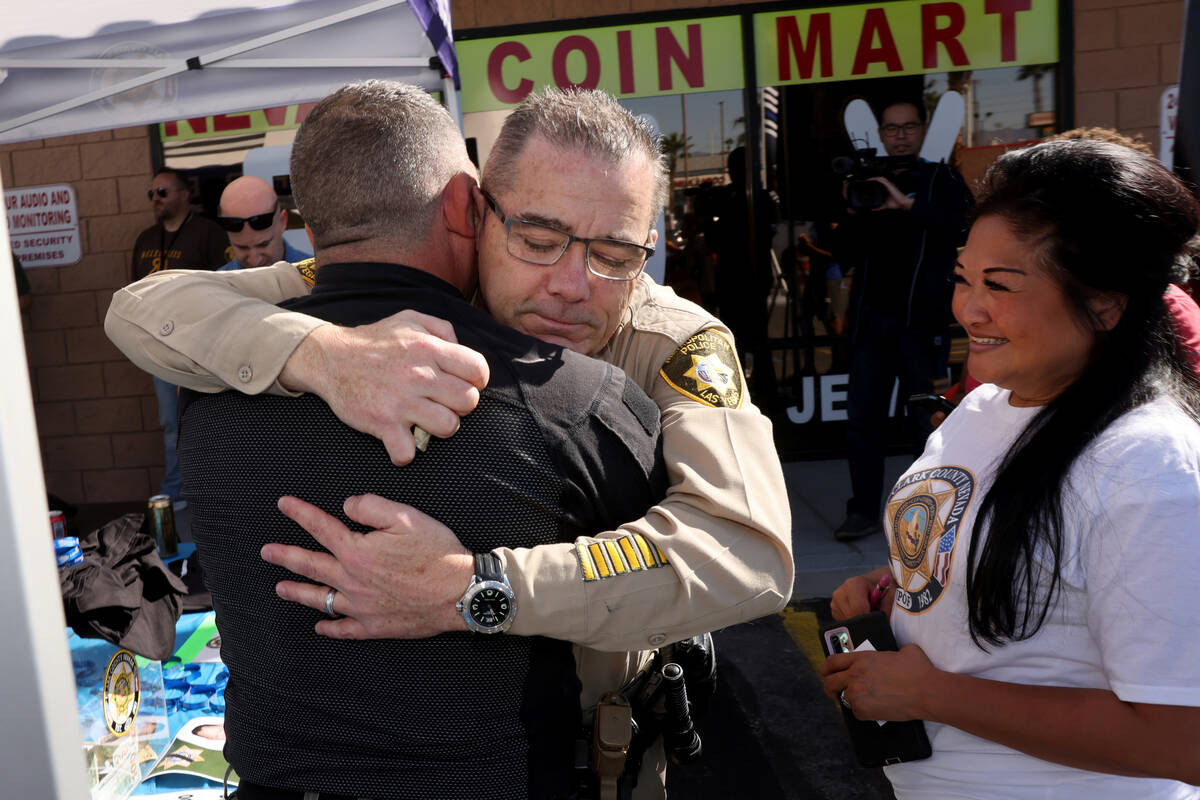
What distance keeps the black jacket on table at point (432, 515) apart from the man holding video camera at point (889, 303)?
3.94m

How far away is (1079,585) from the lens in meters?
1.28

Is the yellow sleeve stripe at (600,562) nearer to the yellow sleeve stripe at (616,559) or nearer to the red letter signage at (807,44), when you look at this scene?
the yellow sleeve stripe at (616,559)

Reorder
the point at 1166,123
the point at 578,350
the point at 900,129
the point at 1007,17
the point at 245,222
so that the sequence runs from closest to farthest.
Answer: the point at 578,350 → the point at 245,222 → the point at 900,129 → the point at 1166,123 → the point at 1007,17

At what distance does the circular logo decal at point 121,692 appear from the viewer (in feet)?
7.96

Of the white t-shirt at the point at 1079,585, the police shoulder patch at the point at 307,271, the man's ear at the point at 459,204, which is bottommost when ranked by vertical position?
the white t-shirt at the point at 1079,585

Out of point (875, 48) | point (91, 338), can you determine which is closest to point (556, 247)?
point (875, 48)

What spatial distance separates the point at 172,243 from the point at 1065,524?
584cm

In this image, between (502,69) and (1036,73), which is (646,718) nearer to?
(502,69)

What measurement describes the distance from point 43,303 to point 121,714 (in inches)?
199

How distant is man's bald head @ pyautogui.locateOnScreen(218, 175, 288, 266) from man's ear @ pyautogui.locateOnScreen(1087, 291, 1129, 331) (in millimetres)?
3771

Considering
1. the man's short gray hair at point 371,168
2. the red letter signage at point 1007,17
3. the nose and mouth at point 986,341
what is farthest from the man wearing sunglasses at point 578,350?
the red letter signage at point 1007,17

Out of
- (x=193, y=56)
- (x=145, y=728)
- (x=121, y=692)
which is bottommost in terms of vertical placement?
(x=145, y=728)

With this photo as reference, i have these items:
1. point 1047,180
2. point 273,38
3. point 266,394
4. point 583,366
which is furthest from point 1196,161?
point 273,38

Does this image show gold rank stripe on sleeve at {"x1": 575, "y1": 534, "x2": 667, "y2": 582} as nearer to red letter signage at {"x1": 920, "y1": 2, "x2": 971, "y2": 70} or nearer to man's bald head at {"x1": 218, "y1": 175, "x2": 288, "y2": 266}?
man's bald head at {"x1": 218, "y1": 175, "x2": 288, "y2": 266}
